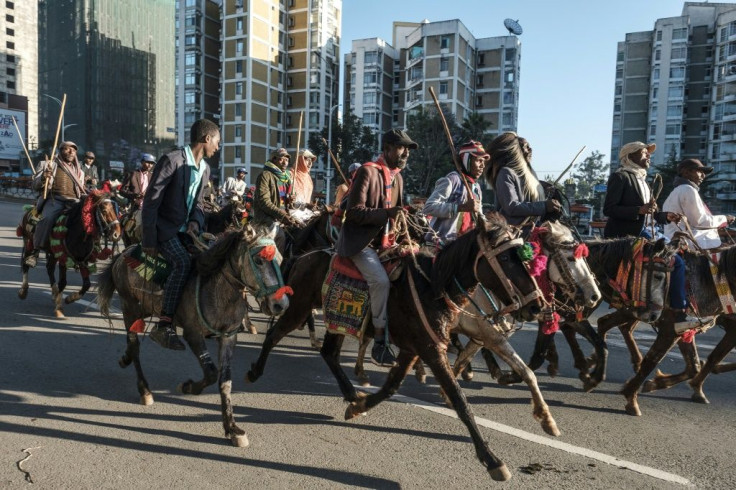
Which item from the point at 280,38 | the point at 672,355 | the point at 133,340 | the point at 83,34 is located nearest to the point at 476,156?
the point at 133,340

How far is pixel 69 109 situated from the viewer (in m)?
90.8

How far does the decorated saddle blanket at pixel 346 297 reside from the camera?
4734 millimetres

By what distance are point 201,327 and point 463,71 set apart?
71152mm

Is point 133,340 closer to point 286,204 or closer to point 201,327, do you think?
point 201,327

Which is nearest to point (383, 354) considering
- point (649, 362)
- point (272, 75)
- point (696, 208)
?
point (649, 362)

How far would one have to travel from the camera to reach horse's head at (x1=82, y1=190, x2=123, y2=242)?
8.33 m

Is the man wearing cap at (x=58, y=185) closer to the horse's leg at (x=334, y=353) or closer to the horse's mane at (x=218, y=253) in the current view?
the horse's mane at (x=218, y=253)

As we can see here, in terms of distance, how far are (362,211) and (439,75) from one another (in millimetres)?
68715

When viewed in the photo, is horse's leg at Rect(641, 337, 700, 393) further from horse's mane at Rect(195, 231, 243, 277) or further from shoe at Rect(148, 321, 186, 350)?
shoe at Rect(148, 321, 186, 350)

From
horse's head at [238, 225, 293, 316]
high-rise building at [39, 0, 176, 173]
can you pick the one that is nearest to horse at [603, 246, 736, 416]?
horse's head at [238, 225, 293, 316]

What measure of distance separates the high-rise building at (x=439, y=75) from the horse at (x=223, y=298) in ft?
Answer: 210

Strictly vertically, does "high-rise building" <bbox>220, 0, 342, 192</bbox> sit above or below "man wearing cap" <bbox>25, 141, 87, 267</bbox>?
above

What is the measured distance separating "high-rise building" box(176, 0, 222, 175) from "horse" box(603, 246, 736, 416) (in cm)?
7331

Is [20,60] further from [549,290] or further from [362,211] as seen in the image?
[549,290]
